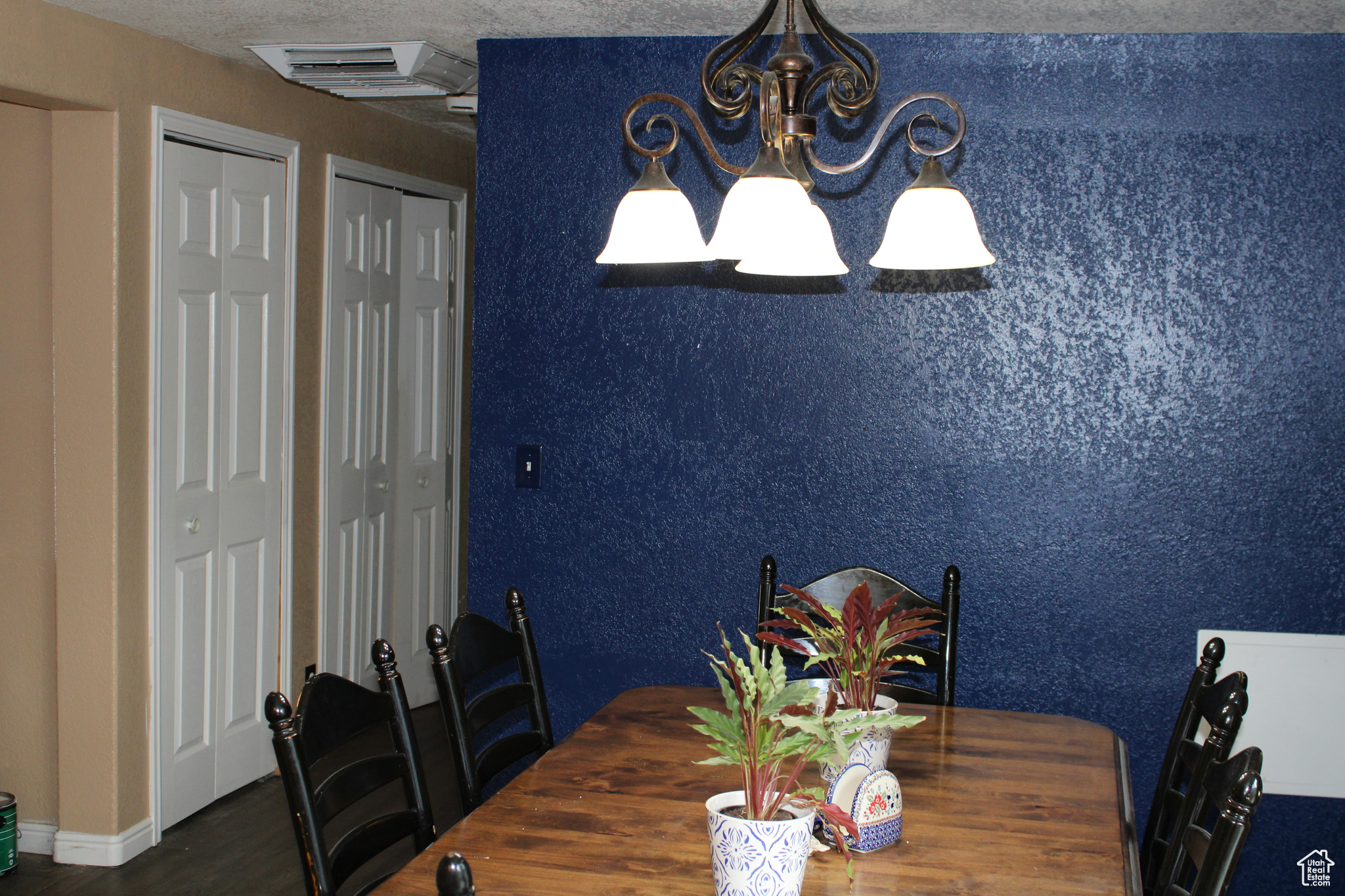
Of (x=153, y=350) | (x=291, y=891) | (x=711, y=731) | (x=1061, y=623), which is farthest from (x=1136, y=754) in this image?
(x=153, y=350)

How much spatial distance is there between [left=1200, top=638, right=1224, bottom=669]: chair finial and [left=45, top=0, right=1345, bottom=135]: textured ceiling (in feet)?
5.16

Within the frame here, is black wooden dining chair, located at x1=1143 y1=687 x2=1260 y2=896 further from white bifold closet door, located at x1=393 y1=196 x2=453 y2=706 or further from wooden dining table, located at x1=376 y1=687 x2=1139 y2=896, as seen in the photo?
white bifold closet door, located at x1=393 y1=196 x2=453 y2=706

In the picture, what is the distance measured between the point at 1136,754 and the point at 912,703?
2.70 ft

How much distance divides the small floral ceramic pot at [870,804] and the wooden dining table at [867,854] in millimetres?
23

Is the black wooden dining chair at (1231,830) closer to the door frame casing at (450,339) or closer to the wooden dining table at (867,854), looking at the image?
the wooden dining table at (867,854)

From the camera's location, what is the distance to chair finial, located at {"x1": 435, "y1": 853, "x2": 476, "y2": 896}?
100cm

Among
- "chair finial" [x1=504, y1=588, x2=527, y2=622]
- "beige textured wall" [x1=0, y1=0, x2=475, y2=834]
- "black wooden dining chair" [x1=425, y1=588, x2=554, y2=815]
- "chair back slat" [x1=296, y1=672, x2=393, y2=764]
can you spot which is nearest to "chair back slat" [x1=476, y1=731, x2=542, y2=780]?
"black wooden dining chair" [x1=425, y1=588, x2=554, y2=815]

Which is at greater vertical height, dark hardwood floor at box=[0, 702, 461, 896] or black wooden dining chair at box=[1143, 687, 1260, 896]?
black wooden dining chair at box=[1143, 687, 1260, 896]

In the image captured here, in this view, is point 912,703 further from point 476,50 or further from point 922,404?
point 476,50

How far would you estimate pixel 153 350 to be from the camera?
3438 mm

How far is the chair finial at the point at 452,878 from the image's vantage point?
100cm

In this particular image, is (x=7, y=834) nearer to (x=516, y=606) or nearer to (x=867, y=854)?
(x=516, y=606)
